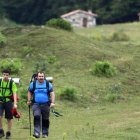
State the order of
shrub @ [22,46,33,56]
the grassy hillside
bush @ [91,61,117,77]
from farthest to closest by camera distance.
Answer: shrub @ [22,46,33,56], bush @ [91,61,117,77], the grassy hillside

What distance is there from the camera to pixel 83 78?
86.6ft

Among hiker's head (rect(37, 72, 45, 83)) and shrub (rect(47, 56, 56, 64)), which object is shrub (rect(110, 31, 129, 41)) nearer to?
shrub (rect(47, 56, 56, 64))

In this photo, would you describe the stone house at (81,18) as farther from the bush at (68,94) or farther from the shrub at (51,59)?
the bush at (68,94)

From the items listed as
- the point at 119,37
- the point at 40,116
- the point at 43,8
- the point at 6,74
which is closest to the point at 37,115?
the point at 40,116

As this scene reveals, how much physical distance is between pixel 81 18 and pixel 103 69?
57.0 metres

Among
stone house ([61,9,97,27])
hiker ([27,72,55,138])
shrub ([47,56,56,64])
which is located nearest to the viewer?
hiker ([27,72,55,138])

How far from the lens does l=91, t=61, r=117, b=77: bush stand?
88.4 ft

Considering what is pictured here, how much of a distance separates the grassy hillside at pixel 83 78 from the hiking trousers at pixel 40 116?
420 mm

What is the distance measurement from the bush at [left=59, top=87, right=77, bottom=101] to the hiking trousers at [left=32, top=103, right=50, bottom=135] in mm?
7637

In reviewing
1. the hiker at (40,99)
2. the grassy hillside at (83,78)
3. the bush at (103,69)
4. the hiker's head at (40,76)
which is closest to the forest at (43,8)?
the grassy hillside at (83,78)

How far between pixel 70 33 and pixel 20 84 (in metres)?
9.73

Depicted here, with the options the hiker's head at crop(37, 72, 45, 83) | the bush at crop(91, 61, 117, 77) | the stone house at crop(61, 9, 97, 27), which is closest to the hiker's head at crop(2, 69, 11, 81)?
the hiker's head at crop(37, 72, 45, 83)

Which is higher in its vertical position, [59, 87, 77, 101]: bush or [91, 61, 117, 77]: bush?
[91, 61, 117, 77]: bush

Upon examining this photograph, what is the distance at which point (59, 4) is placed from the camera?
317ft
